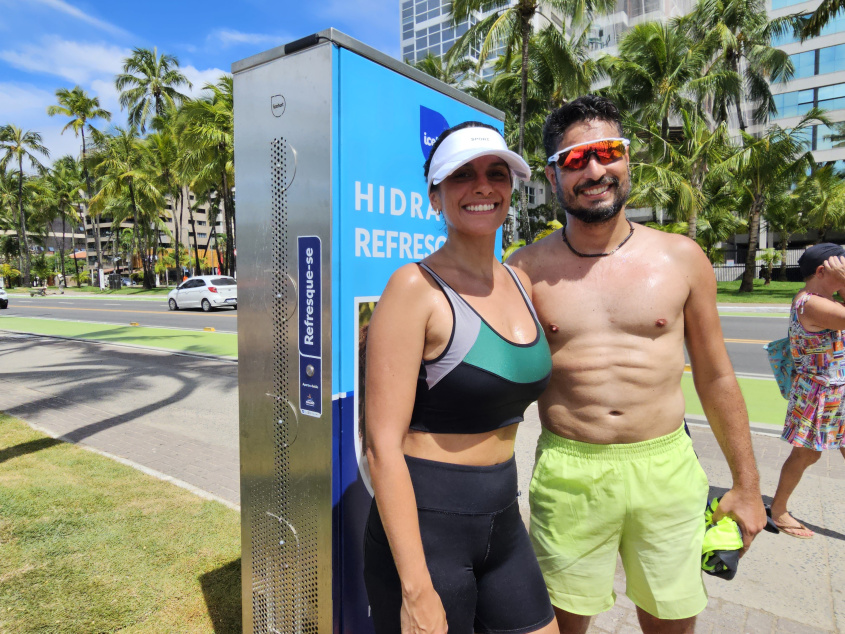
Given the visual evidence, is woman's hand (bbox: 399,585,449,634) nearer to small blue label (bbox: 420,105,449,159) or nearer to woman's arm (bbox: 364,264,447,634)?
woman's arm (bbox: 364,264,447,634)

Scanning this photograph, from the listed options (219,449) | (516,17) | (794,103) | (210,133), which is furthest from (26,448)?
(794,103)

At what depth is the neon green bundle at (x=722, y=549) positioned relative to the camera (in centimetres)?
196

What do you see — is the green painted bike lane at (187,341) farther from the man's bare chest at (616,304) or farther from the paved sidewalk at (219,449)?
the man's bare chest at (616,304)

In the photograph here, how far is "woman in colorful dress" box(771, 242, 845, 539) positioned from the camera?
3525 millimetres

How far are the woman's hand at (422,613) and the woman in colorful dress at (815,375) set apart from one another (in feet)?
10.4

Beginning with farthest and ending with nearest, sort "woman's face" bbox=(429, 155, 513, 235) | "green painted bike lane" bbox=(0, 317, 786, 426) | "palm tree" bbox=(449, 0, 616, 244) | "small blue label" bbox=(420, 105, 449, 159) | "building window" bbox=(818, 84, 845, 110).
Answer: "building window" bbox=(818, 84, 845, 110), "palm tree" bbox=(449, 0, 616, 244), "green painted bike lane" bbox=(0, 317, 786, 426), "small blue label" bbox=(420, 105, 449, 159), "woman's face" bbox=(429, 155, 513, 235)

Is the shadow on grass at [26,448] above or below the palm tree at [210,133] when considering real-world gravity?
below

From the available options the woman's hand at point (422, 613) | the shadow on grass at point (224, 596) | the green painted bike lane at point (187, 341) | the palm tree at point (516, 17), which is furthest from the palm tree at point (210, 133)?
the woman's hand at point (422, 613)

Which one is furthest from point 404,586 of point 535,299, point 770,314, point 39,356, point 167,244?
point 167,244

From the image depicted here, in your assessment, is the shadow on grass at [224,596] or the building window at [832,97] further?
the building window at [832,97]

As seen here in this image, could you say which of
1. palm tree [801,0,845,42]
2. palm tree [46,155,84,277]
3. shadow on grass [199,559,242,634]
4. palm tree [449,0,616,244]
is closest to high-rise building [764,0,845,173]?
palm tree [801,0,845,42]

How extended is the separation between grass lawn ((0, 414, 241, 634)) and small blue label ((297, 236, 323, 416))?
5.13 ft

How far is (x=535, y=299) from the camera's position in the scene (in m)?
2.11

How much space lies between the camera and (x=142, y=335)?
48.1ft
